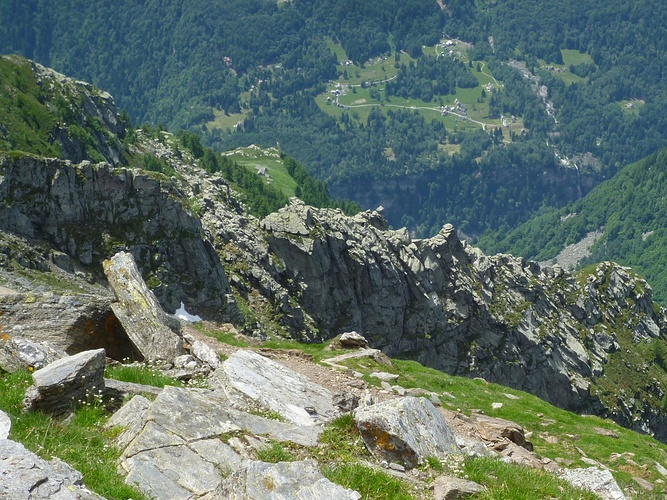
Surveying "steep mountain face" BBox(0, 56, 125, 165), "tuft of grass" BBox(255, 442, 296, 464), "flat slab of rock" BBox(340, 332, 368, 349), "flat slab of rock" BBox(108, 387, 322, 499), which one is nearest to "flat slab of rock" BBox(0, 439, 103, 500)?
"flat slab of rock" BBox(108, 387, 322, 499)

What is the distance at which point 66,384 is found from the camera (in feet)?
72.0

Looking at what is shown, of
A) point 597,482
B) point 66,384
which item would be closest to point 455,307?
point 597,482

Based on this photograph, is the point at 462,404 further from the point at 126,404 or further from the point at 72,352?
the point at 126,404

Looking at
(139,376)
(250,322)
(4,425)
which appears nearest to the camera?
(4,425)

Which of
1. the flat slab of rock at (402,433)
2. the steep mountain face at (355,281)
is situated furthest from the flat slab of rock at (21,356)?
the steep mountain face at (355,281)

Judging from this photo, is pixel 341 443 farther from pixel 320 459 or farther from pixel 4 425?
pixel 4 425

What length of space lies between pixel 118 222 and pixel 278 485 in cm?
7139

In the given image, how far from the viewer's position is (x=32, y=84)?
171250 mm

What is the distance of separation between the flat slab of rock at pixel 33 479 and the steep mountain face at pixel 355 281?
139 feet

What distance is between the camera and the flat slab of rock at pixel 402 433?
22328 mm

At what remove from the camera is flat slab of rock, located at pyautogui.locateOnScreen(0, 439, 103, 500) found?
51.0ft

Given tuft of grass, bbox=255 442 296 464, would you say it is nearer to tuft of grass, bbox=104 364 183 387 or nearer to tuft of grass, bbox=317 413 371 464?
tuft of grass, bbox=317 413 371 464

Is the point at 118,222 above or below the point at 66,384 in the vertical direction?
below

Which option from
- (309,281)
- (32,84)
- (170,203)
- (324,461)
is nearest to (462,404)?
(324,461)
